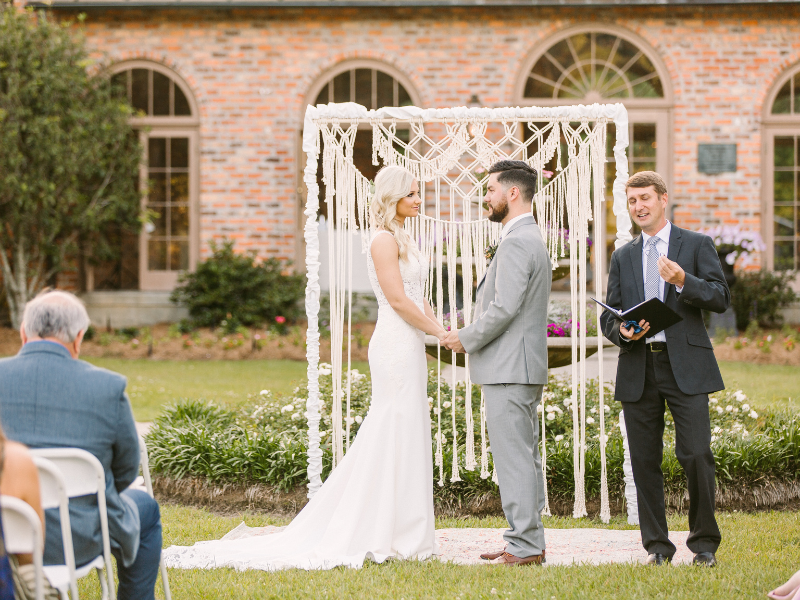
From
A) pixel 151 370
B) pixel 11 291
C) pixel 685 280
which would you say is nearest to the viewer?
pixel 685 280

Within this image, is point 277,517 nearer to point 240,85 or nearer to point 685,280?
point 685,280

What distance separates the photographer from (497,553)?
3.90 metres

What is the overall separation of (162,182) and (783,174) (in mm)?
8917

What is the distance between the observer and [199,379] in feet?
29.0

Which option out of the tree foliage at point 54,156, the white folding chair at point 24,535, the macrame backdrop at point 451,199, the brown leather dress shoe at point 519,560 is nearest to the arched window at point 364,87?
the tree foliage at point 54,156

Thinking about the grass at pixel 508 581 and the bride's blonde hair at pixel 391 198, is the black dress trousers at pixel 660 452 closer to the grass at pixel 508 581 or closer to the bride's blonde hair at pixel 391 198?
the grass at pixel 508 581

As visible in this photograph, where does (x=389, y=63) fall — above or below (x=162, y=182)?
above

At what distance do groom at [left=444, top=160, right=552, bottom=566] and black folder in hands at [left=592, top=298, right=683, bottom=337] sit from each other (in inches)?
13.9

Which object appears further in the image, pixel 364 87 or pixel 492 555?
pixel 364 87

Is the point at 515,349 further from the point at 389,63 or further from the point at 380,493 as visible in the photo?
the point at 389,63

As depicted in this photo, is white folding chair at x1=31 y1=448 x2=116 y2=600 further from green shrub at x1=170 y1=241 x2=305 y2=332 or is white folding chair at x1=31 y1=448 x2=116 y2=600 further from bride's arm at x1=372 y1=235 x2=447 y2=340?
green shrub at x1=170 y1=241 x2=305 y2=332

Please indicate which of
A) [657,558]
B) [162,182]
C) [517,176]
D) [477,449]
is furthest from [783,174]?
[657,558]

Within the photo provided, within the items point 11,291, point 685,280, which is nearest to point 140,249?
point 11,291

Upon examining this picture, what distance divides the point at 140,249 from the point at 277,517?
791cm
